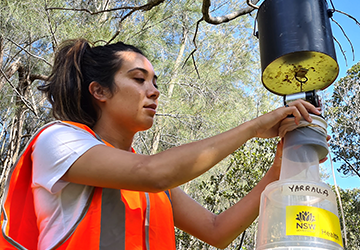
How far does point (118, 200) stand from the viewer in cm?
98

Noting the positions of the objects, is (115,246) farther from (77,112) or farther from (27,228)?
(77,112)

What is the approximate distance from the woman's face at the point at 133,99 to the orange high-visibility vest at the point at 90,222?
0.81 ft

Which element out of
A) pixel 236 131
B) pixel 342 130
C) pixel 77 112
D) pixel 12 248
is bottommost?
pixel 12 248

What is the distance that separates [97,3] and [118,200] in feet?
18.7

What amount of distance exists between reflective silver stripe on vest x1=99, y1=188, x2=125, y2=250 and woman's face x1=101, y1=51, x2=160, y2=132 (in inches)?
11.1

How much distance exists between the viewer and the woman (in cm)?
89

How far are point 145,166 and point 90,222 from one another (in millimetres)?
202

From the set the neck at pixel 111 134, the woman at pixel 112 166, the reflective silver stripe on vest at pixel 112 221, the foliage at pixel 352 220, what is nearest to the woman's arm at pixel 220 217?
the woman at pixel 112 166

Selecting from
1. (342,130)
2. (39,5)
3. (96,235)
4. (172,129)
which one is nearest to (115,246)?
(96,235)

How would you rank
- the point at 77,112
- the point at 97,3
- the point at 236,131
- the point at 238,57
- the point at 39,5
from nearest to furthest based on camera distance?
the point at 236,131
the point at 77,112
the point at 39,5
the point at 97,3
the point at 238,57

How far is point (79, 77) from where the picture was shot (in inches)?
50.2

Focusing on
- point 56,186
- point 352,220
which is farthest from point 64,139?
point 352,220

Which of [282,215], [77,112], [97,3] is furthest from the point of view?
[97,3]

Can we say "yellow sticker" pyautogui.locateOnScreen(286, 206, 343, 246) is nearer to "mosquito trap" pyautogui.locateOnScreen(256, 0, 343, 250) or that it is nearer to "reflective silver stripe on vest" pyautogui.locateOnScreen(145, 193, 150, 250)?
"mosquito trap" pyautogui.locateOnScreen(256, 0, 343, 250)
